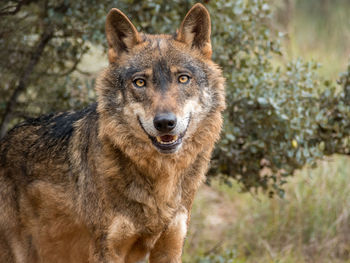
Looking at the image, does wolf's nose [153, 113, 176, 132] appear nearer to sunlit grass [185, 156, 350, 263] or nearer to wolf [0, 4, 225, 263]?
wolf [0, 4, 225, 263]

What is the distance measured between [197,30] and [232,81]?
150 centimetres

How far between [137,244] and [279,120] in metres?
2.09

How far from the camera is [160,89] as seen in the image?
371 cm

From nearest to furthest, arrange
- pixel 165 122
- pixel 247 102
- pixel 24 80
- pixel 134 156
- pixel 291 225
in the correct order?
pixel 165 122, pixel 134 156, pixel 247 102, pixel 24 80, pixel 291 225

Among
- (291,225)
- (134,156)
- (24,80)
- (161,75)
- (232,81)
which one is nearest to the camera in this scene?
(161,75)

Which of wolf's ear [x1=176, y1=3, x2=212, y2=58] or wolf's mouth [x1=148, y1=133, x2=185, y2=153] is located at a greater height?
wolf's ear [x1=176, y1=3, x2=212, y2=58]

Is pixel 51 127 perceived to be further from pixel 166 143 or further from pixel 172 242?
pixel 172 242

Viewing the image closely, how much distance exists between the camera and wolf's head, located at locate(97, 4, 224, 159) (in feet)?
12.0

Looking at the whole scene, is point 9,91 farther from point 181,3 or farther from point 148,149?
point 148,149

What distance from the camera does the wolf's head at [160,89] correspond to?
12.0 feet

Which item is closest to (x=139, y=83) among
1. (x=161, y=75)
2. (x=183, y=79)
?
(x=161, y=75)

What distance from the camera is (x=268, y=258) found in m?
6.32

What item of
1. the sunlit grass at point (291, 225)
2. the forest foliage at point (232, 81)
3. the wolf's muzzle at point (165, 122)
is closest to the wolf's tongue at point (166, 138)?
the wolf's muzzle at point (165, 122)

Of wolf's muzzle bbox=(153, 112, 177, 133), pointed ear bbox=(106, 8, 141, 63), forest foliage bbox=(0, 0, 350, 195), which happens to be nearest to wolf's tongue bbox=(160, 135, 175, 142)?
wolf's muzzle bbox=(153, 112, 177, 133)
